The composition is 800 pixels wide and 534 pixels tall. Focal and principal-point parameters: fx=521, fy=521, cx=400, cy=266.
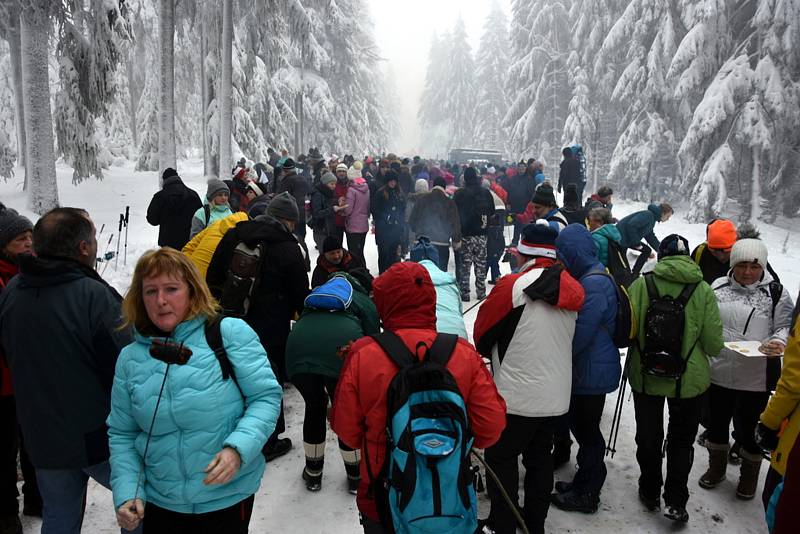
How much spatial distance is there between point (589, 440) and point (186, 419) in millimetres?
3196

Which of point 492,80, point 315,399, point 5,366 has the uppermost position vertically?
point 492,80

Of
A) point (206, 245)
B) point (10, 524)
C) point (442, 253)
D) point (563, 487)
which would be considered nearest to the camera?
point (10, 524)

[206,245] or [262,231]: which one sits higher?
[262,231]

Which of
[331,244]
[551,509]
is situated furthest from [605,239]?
[331,244]

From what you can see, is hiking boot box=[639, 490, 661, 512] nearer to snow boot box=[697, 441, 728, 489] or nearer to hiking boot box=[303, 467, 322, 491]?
snow boot box=[697, 441, 728, 489]

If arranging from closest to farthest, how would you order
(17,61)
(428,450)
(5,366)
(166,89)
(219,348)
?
(428,450), (219,348), (5,366), (166,89), (17,61)

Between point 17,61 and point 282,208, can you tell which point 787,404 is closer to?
point 282,208

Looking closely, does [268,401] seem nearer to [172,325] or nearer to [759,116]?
[172,325]

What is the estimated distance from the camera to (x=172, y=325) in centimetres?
250

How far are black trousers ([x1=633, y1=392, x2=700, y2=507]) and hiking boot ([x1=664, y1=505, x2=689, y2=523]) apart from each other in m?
0.03

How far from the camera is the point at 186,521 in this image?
2.55 meters

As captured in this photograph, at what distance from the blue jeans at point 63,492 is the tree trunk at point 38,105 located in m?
12.4

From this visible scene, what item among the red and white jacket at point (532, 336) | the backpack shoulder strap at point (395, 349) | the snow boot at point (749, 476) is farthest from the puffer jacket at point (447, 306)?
the snow boot at point (749, 476)

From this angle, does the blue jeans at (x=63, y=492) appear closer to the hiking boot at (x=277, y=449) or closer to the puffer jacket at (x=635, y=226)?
the hiking boot at (x=277, y=449)
